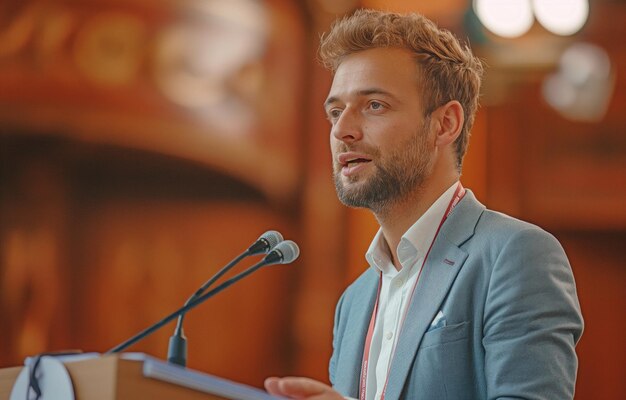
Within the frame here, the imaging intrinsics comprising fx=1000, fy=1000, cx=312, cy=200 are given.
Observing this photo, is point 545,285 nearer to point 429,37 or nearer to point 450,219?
point 450,219

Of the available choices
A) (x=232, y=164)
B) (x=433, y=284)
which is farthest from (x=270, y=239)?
(x=232, y=164)

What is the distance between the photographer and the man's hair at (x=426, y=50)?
265cm

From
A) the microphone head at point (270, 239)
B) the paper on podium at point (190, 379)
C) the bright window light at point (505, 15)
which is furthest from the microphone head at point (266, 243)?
the bright window light at point (505, 15)

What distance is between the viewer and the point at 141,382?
1495 millimetres

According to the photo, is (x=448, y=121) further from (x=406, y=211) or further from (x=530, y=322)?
(x=530, y=322)

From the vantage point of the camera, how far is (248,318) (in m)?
5.30

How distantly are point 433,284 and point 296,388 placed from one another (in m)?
0.64

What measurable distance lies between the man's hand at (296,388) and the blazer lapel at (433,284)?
18.2 inches

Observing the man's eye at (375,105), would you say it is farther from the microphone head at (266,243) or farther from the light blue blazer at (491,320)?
the microphone head at (266,243)

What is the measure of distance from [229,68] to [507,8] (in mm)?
1463

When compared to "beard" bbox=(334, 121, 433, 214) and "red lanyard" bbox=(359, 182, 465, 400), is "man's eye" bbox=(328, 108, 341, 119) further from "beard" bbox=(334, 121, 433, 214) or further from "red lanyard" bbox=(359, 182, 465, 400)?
"red lanyard" bbox=(359, 182, 465, 400)

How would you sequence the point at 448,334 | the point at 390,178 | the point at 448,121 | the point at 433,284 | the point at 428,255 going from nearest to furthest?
the point at 448,334 < the point at 433,284 < the point at 428,255 < the point at 390,178 < the point at 448,121

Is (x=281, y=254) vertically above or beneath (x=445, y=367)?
above

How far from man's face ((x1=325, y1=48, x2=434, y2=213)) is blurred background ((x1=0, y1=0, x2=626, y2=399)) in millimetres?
2640
